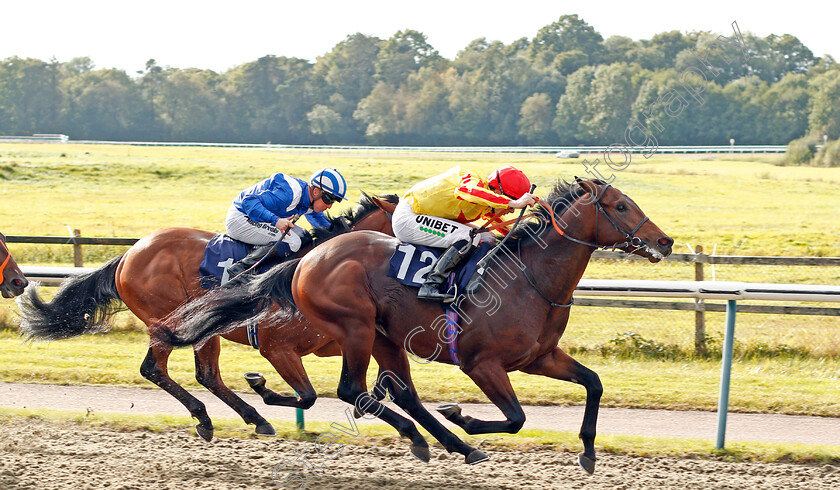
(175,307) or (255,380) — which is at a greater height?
(175,307)

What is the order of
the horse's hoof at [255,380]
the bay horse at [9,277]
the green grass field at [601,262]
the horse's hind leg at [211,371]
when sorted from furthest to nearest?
1. the green grass field at [601,262]
2. the bay horse at [9,277]
3. the horse's hind leg at [211,371]
4. the horse's hoof at [255,380]

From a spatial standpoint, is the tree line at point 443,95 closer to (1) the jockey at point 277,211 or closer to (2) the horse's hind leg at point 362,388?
(1) the jockey at point 277,211

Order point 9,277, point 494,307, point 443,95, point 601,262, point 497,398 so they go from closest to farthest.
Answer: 1. point 497,398
2. point 494,307
3. point 9,277
4. point 601,262
5. point 443,95

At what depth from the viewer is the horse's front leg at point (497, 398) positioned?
4.22m

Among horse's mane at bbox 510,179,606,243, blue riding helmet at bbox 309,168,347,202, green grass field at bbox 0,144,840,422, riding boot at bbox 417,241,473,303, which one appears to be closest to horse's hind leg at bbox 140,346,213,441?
green grass field at bbox 0,144,840,422

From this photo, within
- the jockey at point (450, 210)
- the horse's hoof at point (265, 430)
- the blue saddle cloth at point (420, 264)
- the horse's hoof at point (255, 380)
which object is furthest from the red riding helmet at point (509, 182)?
the horse's hoof at point (265, 430)

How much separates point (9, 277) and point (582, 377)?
3.81 metres

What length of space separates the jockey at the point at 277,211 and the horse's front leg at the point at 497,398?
1722 millimetres

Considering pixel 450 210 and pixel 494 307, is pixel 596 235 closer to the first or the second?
pixel 494 307

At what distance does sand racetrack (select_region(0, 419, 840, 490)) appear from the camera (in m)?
4.29

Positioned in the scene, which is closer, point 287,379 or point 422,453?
point 422,453

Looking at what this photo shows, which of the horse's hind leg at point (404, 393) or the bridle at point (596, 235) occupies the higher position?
the bridle at point (596, 235)

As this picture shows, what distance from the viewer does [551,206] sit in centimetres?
456

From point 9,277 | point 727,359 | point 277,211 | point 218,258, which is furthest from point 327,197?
point 727,359
